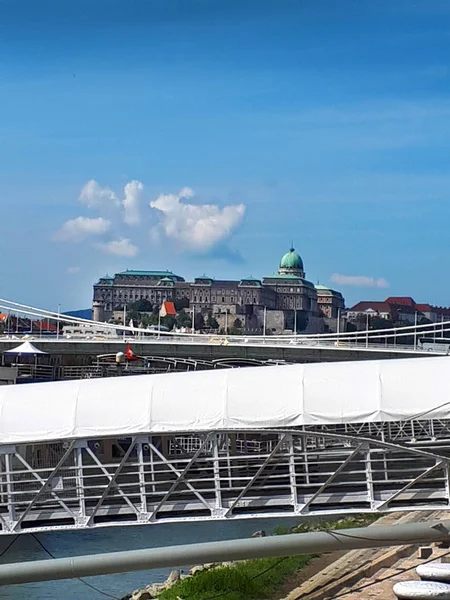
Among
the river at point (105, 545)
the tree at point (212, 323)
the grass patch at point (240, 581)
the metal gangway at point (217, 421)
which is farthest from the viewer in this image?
the tree at point (212, 323)

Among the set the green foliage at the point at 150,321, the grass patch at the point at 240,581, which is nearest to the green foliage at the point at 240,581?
the grass patch at the point at 240,581

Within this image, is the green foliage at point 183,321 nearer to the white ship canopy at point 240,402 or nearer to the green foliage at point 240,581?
the green foliage at point 240,581

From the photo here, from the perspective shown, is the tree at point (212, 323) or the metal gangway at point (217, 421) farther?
the tree at point (212, 323)

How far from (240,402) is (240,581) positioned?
227 inches

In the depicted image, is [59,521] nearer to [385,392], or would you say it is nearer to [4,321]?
[385,392]

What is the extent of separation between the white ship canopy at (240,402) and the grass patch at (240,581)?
4.96 meters

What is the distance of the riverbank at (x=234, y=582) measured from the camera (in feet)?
64.6

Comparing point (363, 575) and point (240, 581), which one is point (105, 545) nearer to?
point (240, 581)

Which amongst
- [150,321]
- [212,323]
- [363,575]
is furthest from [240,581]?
[150,321]

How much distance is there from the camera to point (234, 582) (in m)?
20.2

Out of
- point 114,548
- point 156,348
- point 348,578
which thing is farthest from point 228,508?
point 156,348

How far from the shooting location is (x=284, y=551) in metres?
10.7

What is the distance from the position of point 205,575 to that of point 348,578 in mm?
3639

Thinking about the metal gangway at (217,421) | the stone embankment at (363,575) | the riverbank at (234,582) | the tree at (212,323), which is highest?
the tree at (212,323)
